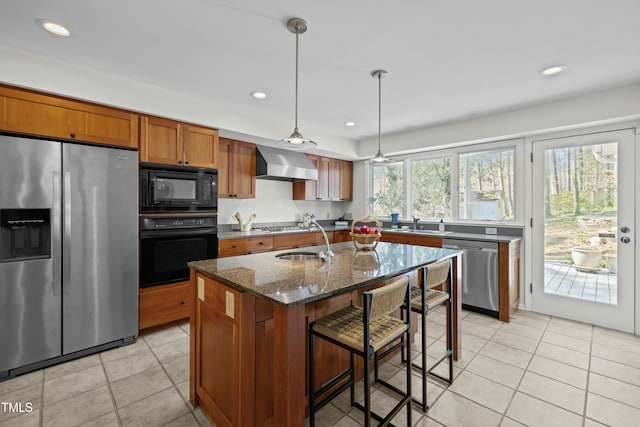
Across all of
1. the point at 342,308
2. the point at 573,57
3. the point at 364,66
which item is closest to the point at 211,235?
the point at 342,308

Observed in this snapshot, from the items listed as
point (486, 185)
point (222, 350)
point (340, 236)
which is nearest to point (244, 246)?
point (340, 236)

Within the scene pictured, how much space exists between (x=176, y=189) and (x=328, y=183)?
2762 millimetres

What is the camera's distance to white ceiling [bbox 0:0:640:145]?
178cm

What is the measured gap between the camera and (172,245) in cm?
310

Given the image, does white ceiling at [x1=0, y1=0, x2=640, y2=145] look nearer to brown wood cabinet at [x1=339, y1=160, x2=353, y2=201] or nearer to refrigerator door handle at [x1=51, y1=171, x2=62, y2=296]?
refrigerator door handle at [x1=51, y1=171, x2=62, y2=296]

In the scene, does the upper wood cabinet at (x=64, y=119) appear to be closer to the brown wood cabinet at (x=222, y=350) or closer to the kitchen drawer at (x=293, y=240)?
the brown wood cabinet at (x=222, y=350)

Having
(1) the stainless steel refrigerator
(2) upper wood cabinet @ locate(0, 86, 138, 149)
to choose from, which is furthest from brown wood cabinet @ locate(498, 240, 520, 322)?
(2) upper wood cabinet @ locate(0, 86, 138, 149)

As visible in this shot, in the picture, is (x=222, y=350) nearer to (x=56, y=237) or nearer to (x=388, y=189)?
(x=56, y=237)

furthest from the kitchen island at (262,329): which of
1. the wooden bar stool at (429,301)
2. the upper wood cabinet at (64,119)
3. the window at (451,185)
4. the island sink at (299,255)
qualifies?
the window at (451,185)

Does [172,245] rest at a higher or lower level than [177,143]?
lower

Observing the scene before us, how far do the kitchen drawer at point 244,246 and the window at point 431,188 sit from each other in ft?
8.33

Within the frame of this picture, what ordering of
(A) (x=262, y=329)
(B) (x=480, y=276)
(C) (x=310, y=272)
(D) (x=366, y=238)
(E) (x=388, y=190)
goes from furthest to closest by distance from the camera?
(E) (x=388, y=190)
(B) (x=480, y=276)
(D) (x=366, y=238)
(C) (x=310, y=272)
(A) (x=262, y=329)

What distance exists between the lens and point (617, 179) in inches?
123

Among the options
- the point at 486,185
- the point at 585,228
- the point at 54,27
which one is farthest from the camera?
the point at 486,185
